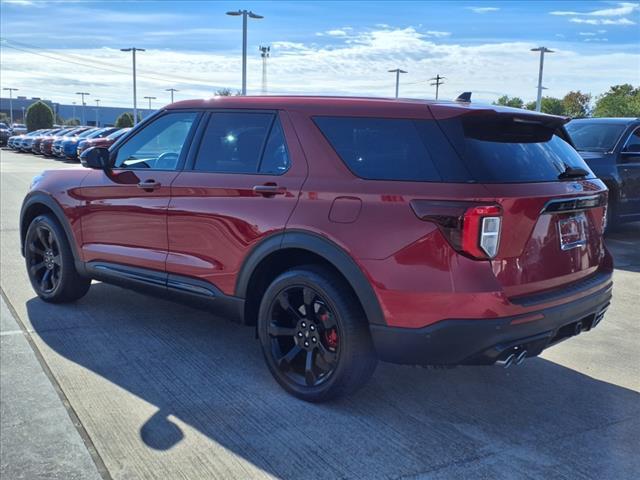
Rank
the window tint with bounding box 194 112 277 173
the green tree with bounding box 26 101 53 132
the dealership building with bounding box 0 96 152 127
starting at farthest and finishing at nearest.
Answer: the dealership building with bounding box 0 96 152 127 → the green tree with bounding box 26 101 53 132 → the window tint with bounding box 194 112 277 173

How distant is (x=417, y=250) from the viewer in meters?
3.15

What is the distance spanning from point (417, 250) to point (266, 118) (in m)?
1.45

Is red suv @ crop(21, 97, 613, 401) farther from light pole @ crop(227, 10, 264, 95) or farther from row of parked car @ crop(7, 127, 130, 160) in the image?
light pole @ crop(227, 10, 264, 95)

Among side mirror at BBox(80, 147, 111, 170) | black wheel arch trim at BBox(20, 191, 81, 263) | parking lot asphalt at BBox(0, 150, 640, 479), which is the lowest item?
parking lot asphalt at BBox(0, 150, 640, 479)

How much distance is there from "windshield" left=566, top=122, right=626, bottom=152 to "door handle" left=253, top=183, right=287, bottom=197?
21.8 feet

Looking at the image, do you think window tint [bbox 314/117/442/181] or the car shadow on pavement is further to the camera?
window tint [bbox 314/117/442/181]

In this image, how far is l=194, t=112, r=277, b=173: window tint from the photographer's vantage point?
4.00 m

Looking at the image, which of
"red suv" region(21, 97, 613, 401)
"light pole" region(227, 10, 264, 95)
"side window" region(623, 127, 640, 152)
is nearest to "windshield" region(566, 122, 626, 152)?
"side window" region(623, 127, 640, 152)

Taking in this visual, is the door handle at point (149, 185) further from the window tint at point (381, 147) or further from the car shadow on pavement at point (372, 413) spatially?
the window tint at point (381, 147)

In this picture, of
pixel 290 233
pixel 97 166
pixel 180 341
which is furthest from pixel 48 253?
pixel 290 233

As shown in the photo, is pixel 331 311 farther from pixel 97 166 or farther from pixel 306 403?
pixel 97 166

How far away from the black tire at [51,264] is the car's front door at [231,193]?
4.63 feet

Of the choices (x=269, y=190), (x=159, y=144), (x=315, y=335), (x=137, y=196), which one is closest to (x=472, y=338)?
(x=315, y=335)

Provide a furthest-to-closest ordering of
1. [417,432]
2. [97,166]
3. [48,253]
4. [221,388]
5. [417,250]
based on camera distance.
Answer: [48,253] < [97,166] < [221,388] < [417,432] < [417,250]
